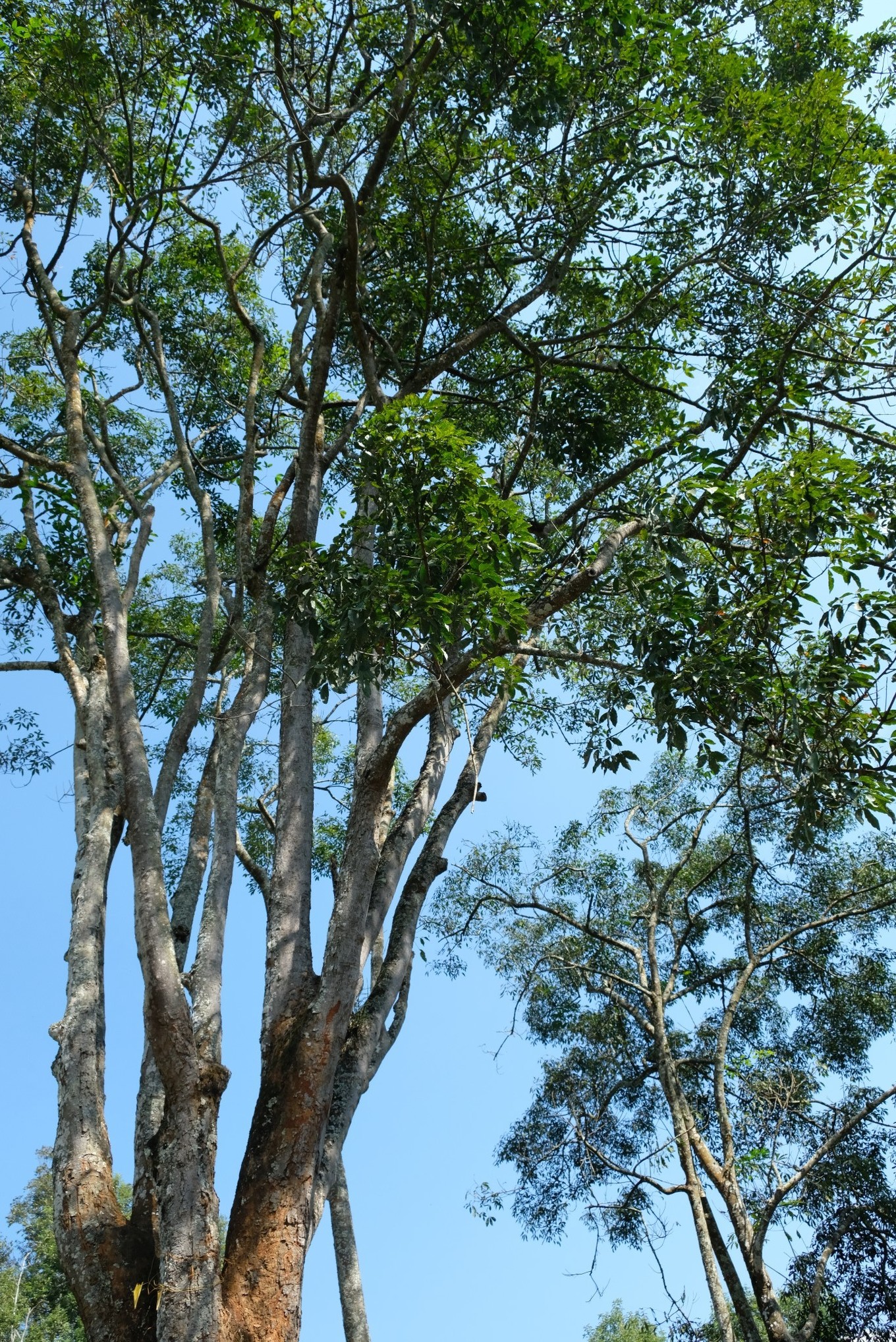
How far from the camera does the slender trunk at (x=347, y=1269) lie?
271 inches

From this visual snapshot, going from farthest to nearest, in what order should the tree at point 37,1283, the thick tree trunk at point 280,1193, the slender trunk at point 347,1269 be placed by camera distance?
the tree at point 37,1283, the slender trunk at point 347,1269, the thick tree trunk at point 280,1193

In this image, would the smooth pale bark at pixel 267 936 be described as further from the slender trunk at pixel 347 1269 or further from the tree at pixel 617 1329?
the tree at pixel 617 1329

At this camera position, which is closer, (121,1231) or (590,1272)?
(121,1231)

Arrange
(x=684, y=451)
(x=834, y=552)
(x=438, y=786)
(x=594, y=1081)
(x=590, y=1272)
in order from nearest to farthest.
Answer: (x=834, y=552), (x=684, y=451), (x=438, y=786), (x=590, y=1272), (x=594, y=1081)

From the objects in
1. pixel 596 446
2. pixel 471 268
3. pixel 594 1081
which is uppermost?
pixel 471 268

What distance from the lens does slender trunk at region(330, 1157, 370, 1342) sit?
6.88 m

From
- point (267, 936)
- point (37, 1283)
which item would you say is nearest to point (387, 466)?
point (267, 936)

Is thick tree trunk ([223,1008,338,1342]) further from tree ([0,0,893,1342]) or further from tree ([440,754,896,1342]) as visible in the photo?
tree ([440,754,896,1342])

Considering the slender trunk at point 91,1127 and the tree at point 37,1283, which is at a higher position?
the tree at point 37,1283

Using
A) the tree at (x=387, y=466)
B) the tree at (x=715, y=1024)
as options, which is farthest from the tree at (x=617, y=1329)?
the tree at (x=387, y=466)

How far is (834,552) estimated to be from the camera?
525 centimetres

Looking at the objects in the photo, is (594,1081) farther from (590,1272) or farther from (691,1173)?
(590,1272)

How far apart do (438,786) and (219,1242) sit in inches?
115

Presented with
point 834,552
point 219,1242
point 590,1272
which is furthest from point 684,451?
point 590,1272
